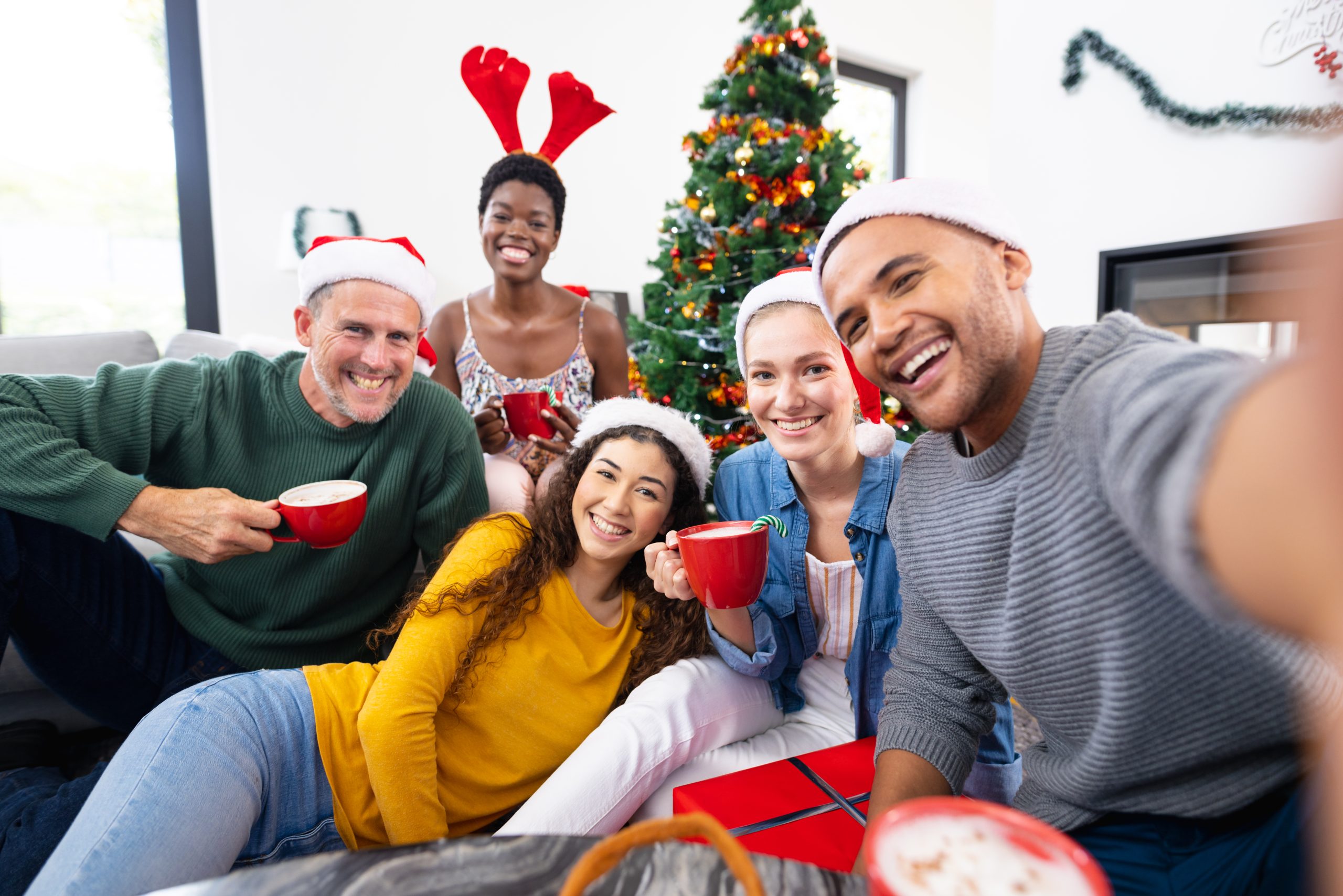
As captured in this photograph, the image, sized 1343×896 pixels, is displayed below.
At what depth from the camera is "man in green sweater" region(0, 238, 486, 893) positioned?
1.47 meters

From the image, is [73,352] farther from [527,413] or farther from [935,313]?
[935,313]

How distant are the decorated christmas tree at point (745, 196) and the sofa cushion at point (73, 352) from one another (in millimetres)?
1916

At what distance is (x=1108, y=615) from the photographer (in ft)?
2.69

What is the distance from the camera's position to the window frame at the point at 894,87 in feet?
20.2

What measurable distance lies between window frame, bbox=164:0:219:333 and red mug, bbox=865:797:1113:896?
14.7ft

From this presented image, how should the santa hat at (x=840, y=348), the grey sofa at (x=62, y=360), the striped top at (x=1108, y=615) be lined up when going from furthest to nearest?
the grey sofa at (x=62, y=360) → the santa hat at (x=840, y=348) → the striped top at (x=1108, y=615)

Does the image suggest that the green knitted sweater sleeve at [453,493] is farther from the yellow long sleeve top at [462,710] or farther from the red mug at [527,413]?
the yellow long sleeve top at [462,710]

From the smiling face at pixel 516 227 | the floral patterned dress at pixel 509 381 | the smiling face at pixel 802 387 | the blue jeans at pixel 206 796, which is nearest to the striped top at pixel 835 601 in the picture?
the smiling face at pixel 802 387

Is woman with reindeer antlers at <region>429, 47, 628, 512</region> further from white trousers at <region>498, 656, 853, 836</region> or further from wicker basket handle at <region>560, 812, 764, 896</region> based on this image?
wicker basket handle at <region>560, 812, 764, 896</region>

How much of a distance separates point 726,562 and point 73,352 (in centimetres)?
247

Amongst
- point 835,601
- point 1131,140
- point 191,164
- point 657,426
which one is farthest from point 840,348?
point 191,164

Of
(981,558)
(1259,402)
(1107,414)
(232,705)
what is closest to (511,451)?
(232,705)

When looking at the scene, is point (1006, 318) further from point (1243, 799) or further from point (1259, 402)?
point (1243, 799)

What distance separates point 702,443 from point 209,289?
11.4 ft
